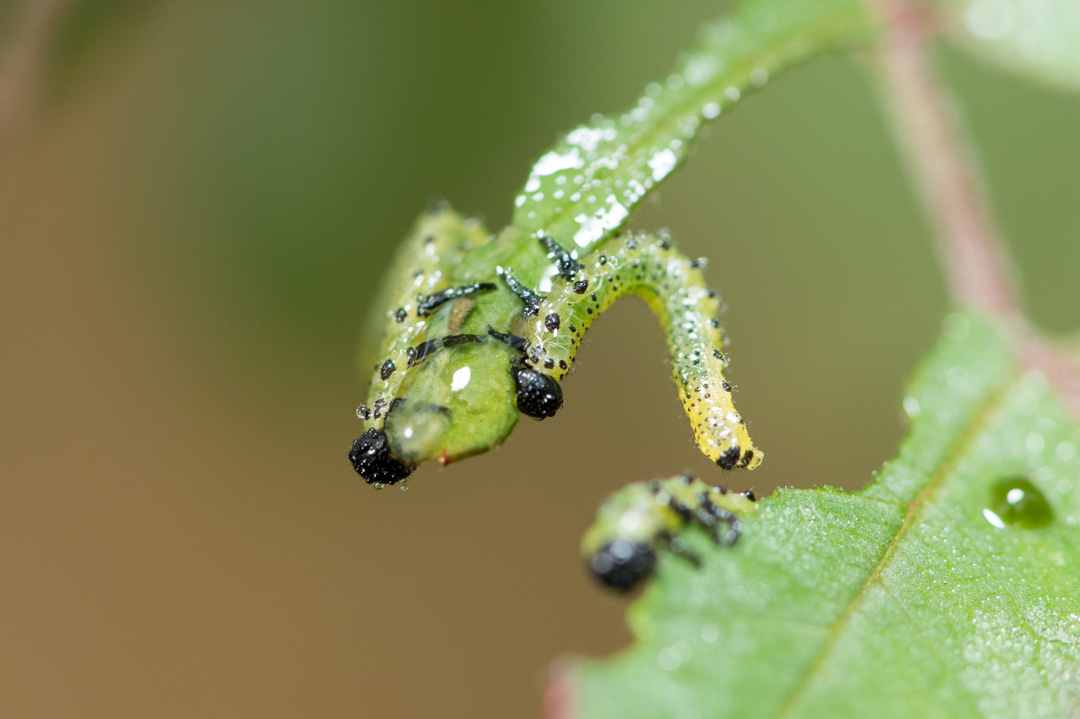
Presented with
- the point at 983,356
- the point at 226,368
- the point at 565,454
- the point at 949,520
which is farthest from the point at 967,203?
the point at 226,368

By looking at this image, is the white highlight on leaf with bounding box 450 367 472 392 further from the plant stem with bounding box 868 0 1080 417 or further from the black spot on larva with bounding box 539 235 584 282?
the plant stem with bounding box 868 0 1080 417

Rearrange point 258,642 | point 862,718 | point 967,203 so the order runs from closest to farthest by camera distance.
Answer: point 862,718, point 967,203, point 258,642

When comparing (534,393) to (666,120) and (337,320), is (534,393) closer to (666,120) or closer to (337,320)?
(666,120)

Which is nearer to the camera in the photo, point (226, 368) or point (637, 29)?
point (637, 29)

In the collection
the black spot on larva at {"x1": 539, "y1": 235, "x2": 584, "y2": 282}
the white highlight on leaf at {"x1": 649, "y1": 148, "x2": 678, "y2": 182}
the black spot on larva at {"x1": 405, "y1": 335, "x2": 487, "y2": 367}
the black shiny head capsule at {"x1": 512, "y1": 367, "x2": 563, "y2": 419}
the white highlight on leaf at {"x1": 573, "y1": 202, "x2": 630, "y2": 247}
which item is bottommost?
the black shiny head capsule at {"x1": 512, "y1": 367, "x2": 563, "y2": 419}

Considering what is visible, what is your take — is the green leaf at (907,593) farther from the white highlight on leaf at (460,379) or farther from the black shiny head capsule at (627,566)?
the white highlight on leaf at (460,379)

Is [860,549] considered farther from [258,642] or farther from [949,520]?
[258,642]

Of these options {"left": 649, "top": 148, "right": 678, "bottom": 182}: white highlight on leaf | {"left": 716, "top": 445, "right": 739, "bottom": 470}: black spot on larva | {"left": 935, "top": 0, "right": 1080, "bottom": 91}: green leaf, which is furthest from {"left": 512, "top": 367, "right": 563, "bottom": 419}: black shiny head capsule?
{"left": 935, "top": 0, "right": 1080, "bottom": 91}: green leaf
